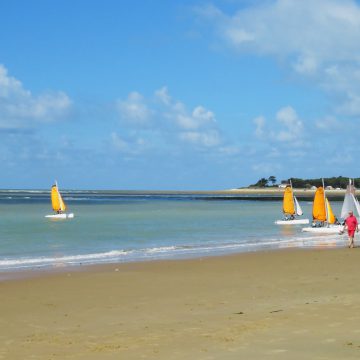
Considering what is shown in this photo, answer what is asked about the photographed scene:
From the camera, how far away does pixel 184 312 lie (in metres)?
11.9

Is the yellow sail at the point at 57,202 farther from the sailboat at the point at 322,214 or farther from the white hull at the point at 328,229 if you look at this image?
the white hull at the point at 328,229

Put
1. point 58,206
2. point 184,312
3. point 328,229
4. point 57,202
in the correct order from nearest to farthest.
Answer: point 184,312
point 328,229
point 58,206
point 57,202

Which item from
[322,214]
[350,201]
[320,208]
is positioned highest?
[350,201]

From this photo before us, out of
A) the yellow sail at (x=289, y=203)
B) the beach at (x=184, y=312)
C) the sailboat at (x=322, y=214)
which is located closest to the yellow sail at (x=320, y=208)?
the sailboat at (x=322, y=214)

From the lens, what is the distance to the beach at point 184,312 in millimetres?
8695

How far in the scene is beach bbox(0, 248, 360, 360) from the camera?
28.5ft

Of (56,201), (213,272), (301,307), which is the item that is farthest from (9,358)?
(56,201)

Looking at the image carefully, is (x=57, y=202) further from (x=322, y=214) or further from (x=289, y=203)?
(x=322, y=214)

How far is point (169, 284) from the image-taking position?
1619 cm

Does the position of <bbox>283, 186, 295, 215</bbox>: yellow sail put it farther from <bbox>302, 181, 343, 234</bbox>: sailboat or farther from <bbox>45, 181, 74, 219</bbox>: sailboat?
<bbox>45, 181, 74, 219</bbox>: sailboat

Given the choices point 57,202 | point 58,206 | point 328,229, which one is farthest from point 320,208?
point 57,202

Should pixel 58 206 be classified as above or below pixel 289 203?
above

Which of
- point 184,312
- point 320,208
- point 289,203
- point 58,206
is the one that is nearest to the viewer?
point 184,312

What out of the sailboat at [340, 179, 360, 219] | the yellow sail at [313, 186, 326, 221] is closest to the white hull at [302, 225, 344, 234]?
the yellow sail at [313, 186, 326, 221]
